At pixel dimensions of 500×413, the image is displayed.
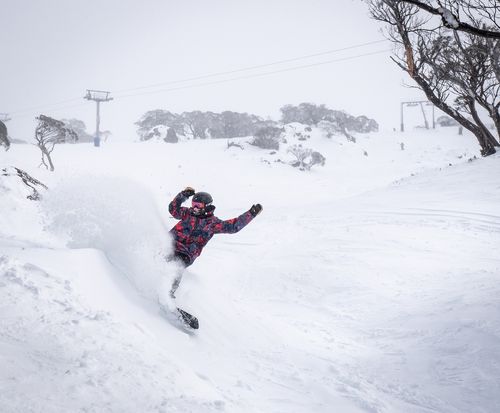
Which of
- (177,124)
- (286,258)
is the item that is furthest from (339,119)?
(286,258)

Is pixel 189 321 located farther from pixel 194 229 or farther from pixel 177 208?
pixel 177 208

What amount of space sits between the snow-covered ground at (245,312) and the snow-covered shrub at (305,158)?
2655 centimetres

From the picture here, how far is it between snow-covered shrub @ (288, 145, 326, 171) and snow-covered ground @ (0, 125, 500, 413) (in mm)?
26546

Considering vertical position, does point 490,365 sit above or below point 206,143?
below

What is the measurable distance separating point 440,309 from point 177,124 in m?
56.8

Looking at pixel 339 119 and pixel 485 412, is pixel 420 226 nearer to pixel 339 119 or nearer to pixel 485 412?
pixel 485 412

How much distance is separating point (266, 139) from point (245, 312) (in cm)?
3639

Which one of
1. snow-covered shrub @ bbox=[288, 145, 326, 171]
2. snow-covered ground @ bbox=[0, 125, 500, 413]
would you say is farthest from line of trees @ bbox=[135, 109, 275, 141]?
snow-covered ground @ bbox=[0, 125, 500, 413]

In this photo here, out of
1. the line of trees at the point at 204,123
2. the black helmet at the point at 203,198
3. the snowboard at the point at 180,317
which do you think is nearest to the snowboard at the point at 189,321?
the snowboard at the point at 180,317

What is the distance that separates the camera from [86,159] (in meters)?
31.0

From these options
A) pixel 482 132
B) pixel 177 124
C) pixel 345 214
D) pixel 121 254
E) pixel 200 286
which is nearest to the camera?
pixel 121 254

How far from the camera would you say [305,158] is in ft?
124

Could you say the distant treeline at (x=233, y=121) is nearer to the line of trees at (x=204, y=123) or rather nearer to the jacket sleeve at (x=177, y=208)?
the line of trees at (x=204, y=123)

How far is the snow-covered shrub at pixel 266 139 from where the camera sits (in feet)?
132
